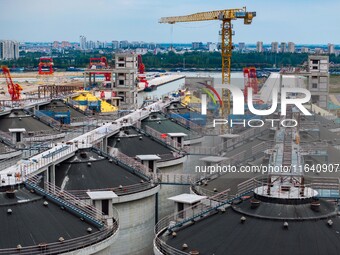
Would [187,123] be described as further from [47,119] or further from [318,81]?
[318,81]

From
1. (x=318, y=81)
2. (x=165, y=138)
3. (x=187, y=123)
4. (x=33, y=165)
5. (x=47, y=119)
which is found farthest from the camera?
(x=318, y=81)

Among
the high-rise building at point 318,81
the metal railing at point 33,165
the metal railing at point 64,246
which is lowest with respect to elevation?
the metal railing at point 64,246

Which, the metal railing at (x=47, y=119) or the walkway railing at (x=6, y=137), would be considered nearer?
the walkway railing at (x=6, y=137)

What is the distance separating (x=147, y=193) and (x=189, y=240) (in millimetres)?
8485

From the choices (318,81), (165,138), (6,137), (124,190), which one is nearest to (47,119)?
(6,137)

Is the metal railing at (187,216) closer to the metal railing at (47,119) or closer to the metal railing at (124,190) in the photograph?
the metal railing at (124,190)

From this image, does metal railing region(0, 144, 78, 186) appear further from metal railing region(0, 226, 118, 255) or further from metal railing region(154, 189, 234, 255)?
metal railing region(154, 189, 234, 255)

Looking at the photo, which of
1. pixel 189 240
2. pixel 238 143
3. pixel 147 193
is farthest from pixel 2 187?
pixel 238 143

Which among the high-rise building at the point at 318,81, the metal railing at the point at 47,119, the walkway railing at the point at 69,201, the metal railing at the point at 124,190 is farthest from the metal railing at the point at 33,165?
the high-rise building at the point at 318,81

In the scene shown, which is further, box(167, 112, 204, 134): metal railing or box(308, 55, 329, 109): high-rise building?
box(308, 55, 329, 109): high-rise building

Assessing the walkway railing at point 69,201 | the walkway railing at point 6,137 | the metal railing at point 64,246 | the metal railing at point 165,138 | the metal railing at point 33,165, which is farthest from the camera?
the metal railing at point 165,138

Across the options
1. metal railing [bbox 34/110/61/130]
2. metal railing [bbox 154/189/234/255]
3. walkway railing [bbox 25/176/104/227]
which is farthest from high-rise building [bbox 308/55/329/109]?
walkway railing [bbox 25/176/104/227]

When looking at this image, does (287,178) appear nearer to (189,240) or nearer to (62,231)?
(189,240)

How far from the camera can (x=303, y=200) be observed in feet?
69.5
